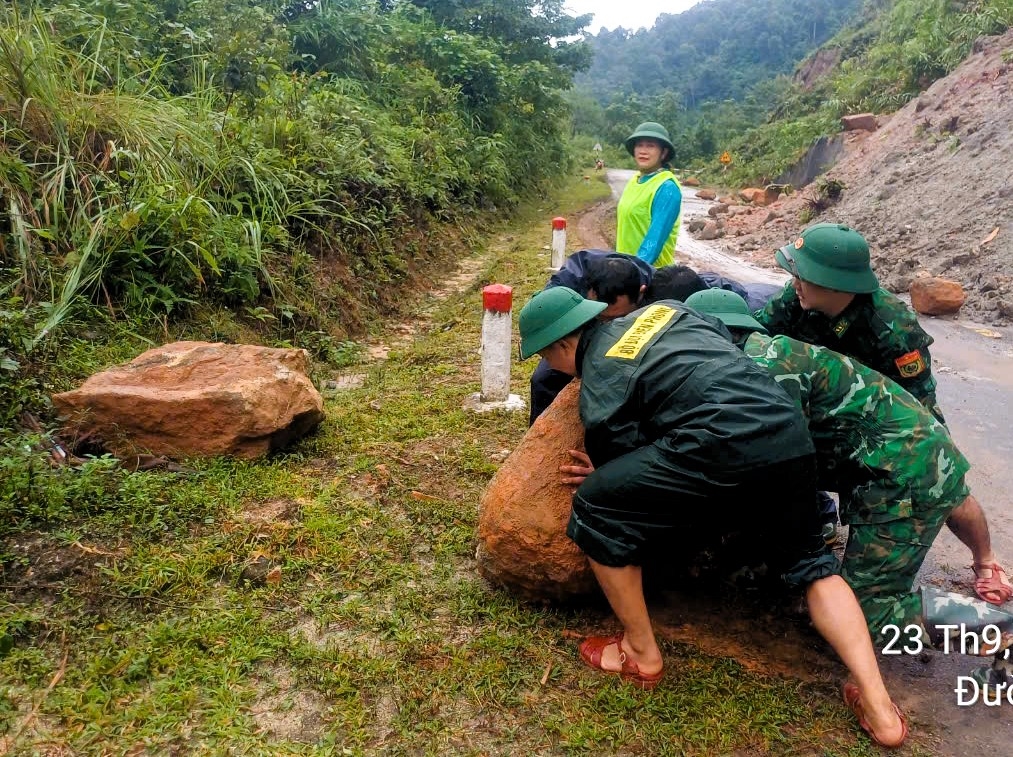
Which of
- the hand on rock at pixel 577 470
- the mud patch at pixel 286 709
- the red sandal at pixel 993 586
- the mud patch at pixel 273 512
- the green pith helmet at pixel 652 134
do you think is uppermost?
the green pith helmet at pixel 652 134

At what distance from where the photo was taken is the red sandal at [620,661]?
232cm

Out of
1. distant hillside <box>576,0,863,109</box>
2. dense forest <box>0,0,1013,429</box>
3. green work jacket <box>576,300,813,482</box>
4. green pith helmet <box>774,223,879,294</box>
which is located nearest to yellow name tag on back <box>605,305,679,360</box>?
green work jacket <box>576,300,813,482</box>

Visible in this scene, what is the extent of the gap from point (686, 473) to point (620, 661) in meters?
0.74

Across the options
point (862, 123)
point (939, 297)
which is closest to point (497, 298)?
point (939, 297)

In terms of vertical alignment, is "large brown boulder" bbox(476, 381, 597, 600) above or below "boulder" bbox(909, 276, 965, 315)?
above

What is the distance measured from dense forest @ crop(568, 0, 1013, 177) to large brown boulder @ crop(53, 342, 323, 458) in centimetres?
1544

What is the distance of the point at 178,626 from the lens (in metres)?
2.44

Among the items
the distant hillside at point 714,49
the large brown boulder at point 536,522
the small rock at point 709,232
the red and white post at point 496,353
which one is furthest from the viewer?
the distant hillside at point 714,49

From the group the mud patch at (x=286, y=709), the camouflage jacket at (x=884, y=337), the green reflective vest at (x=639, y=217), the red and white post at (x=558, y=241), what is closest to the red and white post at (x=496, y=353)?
the green reflective vest at (x=639, y=217)

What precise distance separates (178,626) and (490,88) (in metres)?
13.3

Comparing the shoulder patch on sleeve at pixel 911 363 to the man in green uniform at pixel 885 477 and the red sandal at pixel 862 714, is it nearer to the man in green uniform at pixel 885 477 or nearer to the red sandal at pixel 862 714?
the man in green uniform at pixel 885 477

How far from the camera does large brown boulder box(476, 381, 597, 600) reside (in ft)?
8.45

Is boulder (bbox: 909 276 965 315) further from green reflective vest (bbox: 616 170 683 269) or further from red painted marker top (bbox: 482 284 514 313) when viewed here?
red painted marker top (bbox: 482 284 514 313)

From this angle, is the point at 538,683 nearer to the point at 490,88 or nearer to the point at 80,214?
the point at 80,214
